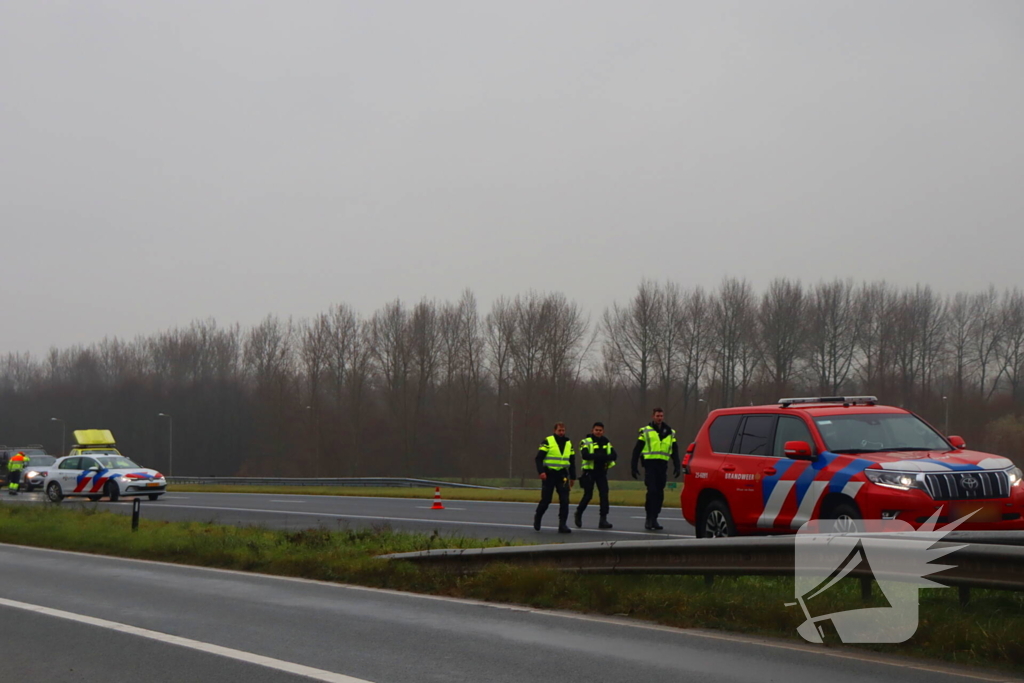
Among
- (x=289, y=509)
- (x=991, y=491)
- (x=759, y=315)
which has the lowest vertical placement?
(x=289, y=509)

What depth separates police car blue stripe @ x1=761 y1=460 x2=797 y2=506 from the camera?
11.8 metres

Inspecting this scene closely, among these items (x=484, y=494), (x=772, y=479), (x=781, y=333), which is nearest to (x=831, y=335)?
(x=781, y=333)

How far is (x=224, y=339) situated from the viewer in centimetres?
10888

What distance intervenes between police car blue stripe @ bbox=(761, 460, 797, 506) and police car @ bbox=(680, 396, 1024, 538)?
0.5 inches

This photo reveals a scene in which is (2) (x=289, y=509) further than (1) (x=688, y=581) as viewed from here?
Yes

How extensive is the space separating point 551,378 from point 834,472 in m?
71.3

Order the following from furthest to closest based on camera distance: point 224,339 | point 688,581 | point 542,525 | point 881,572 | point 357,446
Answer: point 224,339 → point 357,446 → point 542,525 → point 688,581 → point 881,572

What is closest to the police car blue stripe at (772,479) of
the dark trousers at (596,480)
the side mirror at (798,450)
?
the side mirror at (798,450)

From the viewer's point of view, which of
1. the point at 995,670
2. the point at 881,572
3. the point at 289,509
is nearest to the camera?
the point at 995,670

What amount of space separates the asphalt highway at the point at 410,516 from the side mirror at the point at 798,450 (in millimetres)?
4691

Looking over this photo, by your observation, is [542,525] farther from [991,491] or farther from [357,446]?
[357,446]

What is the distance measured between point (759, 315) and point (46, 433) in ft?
258

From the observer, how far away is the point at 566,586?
32.8ft

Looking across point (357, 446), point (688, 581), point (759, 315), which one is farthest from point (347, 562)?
point (357, 446)
